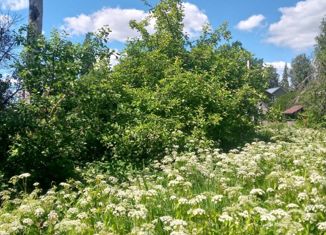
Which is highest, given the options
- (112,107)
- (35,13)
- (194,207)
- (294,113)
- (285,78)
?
(285,78)

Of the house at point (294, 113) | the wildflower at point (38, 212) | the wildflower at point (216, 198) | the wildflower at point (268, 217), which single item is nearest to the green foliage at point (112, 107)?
the wildflower at point (38, 212)

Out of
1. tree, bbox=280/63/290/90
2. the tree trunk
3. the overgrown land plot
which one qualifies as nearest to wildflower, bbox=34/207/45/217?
the overgrown land plot

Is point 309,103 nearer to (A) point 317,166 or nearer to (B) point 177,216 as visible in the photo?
(A) point 317,166

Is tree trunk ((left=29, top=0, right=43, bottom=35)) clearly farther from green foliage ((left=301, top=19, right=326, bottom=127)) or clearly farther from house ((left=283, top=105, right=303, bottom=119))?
house ((left=283, top=105, right=303, bottom=119))

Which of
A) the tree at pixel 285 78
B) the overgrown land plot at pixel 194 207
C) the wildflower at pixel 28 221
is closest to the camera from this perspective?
the overgrown land plot at pixel 194 207

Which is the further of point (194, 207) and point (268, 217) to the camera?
point (194, 207)

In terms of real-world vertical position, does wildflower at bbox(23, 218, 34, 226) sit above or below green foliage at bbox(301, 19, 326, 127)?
below

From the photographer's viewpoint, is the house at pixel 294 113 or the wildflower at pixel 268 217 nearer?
the wildflower at pixel 268 217

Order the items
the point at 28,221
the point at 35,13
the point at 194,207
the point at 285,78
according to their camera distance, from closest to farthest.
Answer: the point at 28,221 < the point at 194,207 < the point at 35,13 < the point at 285,78

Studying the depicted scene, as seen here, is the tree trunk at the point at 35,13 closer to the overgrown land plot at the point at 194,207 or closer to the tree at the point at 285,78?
the overgrown land plot at the point at 194,207

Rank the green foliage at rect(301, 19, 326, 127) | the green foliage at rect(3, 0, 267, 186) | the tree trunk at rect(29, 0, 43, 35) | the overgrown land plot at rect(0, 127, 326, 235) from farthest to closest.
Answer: the green foliage at rect(301, 19, 326, 127) → the tree trunk at rect(29, 0, 43, 35) → the green foliage at rect(3, 0, 267, 186) → the overgrown land plot at rect(0, 127, 326, 235)

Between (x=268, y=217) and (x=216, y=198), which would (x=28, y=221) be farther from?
(x=268, y=217)

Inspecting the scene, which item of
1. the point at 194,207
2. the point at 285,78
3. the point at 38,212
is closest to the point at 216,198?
the point at 194,207

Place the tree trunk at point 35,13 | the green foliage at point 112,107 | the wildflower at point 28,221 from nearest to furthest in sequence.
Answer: the wildflower at point 28,221, the green foliage at point 112,107, the tree trunk at point 35,13
